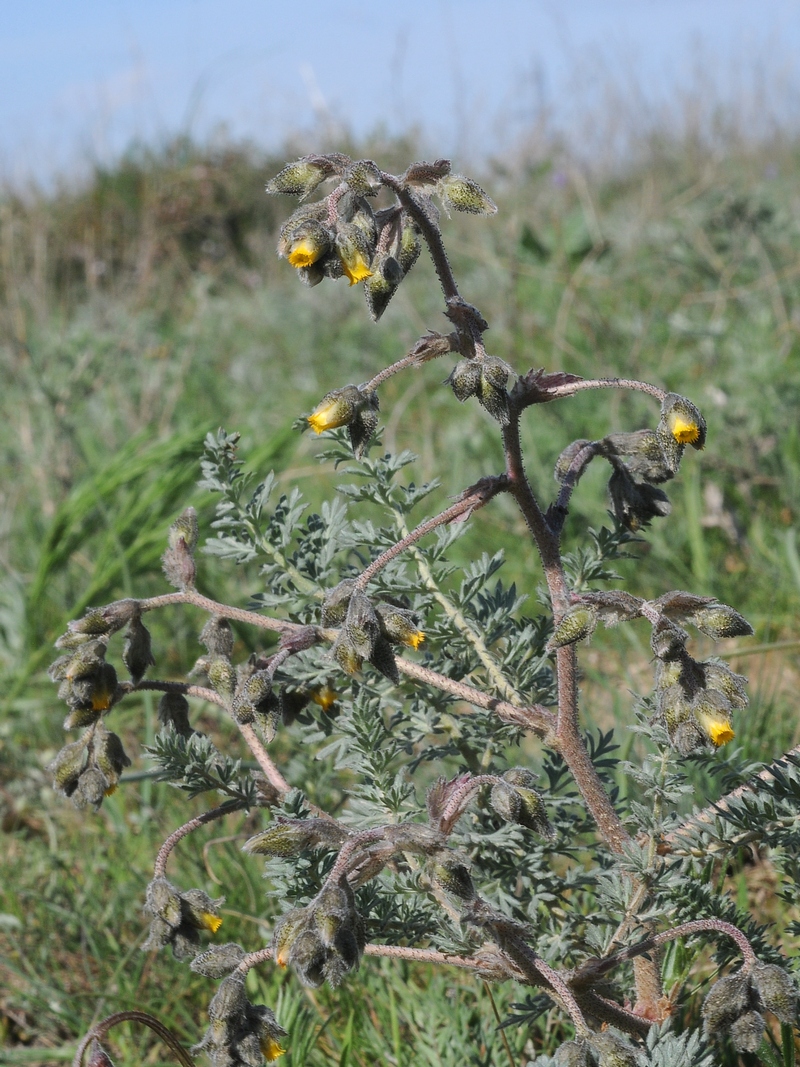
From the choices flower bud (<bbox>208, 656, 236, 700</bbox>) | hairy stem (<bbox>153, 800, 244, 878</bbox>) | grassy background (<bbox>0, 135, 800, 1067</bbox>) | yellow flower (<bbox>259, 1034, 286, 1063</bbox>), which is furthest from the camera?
grassy background (<bbox>0, 135, 800, 1067</bbox>)

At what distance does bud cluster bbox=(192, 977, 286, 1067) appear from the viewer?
1346mm

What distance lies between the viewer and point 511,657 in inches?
65.5

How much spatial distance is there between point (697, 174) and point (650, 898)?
357 inches

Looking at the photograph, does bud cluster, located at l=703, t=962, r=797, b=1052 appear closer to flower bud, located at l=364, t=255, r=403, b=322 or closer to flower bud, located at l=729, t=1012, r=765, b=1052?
flower bud, located at l=729, t=1012, r=765, b=1052

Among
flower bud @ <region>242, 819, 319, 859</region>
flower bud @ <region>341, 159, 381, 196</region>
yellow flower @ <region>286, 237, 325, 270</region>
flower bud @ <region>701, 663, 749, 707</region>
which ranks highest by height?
flower bud @ <region>341, 159, 381, 196</region>

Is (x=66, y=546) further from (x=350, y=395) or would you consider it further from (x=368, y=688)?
(x=350, y=395)

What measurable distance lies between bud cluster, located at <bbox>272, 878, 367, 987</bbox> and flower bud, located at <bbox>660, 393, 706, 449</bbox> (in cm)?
70

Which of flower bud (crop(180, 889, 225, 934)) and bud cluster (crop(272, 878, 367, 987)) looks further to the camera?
flower bud (crop(180, 889, 225, 934))

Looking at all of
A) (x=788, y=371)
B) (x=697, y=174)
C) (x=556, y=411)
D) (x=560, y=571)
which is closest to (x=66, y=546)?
(x=556, y=411)

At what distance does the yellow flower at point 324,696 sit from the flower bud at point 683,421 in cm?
70

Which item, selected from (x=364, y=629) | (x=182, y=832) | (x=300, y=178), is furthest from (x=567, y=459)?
(x=182, y=832)

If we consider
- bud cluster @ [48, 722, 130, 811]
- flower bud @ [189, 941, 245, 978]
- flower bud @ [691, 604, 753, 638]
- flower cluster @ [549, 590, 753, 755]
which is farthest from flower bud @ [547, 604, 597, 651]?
bud cluster @ [48, 722, 130, 811]

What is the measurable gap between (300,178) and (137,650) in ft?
2.41

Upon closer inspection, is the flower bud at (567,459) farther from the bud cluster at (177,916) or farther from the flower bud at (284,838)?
the bud cluster at (177,916)
